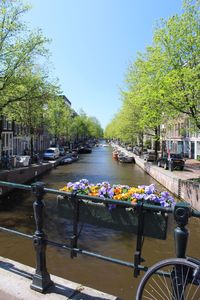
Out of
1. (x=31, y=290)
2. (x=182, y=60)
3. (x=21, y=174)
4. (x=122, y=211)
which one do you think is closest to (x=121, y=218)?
(x=122, y=211)

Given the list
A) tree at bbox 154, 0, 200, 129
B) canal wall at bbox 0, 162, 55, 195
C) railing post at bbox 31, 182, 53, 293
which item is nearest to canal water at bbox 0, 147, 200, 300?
railing post at bbox 31, 182, 53, 293

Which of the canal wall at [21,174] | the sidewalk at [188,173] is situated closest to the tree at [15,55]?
the canal wall at [21,174]

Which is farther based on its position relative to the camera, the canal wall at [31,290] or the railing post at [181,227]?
the canal wall at [31,290]

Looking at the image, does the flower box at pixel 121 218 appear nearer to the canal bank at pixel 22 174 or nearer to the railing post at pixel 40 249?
the railing post at pixel 40 249

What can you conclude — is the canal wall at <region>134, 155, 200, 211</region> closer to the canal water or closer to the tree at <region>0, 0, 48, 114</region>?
the canal water

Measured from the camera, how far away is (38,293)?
3.50 meters

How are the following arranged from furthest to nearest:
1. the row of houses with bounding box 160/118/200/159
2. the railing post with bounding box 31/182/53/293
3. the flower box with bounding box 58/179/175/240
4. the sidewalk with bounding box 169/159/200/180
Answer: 1. the row of houses with bounding box 160/118/200/159
2. the sidewalk with bounding box 169/159/200/180
3. the railing post with bounding box 31/182/53/293
4. the flower box with bounding box 58/179/175/240

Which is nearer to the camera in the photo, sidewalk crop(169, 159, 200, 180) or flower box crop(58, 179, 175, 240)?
flower box crop(58, 179, 175, 240)

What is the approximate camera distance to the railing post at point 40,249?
3.55 meters

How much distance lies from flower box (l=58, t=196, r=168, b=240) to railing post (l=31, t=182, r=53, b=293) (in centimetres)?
53

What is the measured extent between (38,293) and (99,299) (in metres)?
0.71

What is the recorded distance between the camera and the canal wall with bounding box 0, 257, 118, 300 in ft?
11.1

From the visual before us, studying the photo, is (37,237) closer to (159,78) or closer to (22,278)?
(22,278)

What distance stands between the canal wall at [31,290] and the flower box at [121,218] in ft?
2.50
